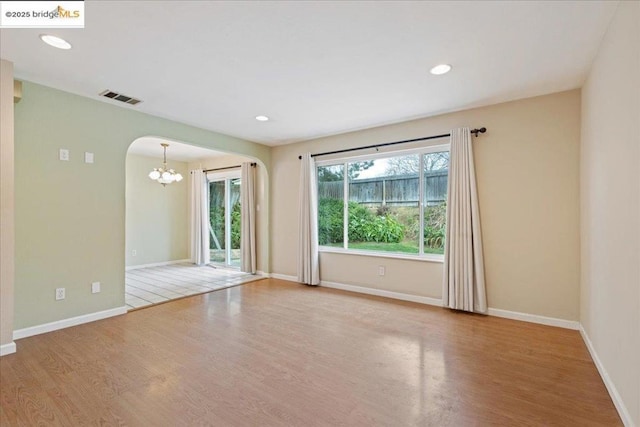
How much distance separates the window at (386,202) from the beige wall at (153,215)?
4459mm

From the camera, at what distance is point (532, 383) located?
2.21 meters

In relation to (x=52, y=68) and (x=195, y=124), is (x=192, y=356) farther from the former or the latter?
(x=195, y=124)

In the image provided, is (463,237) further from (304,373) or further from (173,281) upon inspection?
(173,281)

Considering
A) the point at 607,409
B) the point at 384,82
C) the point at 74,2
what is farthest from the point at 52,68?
the point at 607,409

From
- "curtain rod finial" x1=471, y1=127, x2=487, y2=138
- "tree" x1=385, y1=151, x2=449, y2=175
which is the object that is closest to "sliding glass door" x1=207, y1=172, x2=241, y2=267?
"tree" x1=385, y1=151, x2=449, y2=175

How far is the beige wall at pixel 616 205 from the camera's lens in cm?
167

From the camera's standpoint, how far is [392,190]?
15.3 feet

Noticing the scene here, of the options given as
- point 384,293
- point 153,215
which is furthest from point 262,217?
point 153,215

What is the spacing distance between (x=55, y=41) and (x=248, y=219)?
4.26 m

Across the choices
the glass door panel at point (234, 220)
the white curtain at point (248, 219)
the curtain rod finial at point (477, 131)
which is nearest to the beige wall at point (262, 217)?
the white curtain at point (248, 219)

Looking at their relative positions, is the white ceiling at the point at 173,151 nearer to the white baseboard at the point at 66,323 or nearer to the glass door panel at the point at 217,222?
the glass door panel at the point at 217,222

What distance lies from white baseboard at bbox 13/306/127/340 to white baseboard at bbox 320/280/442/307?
3.06 m

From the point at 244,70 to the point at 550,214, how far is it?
364cm

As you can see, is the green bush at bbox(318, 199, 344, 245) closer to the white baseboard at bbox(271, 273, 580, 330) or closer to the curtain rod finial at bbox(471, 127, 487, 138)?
the white baseboard at bbox(271, 273, 580, 330)
